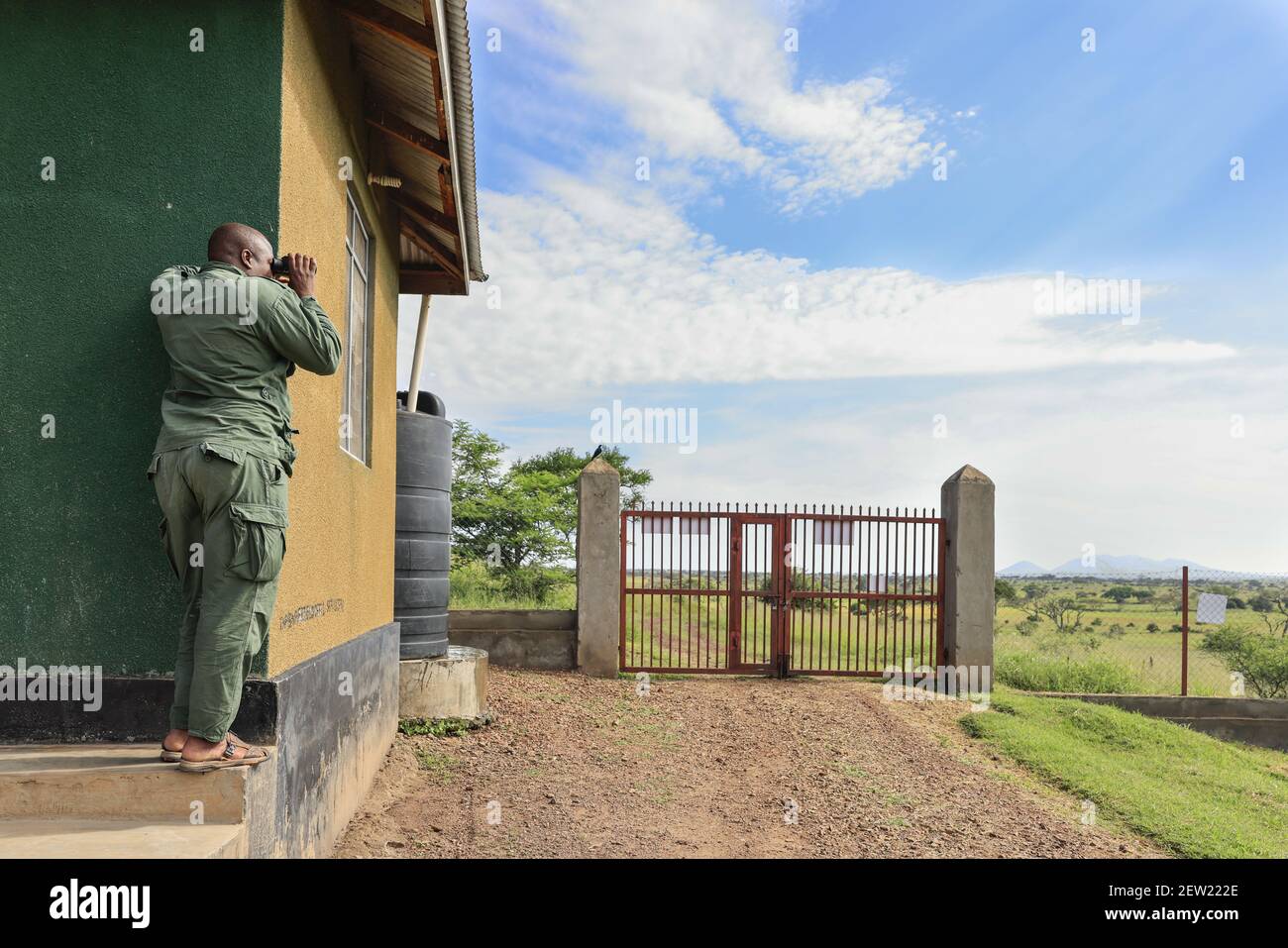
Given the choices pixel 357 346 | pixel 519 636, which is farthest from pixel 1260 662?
pixel 357 346

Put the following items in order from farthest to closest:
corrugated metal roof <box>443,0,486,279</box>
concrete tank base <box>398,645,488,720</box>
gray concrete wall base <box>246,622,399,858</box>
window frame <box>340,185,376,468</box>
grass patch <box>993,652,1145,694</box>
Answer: grass patch <box>993,652,1145,694</box>, concrete tank base <box>398,645,488,720</box>, window frame <box>340,185,376,468</box>, corrugated metal roof <box>443,0,486,279</box>, gray concrete wall base <box>246,622,399,858</box>

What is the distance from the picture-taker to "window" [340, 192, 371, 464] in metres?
5.38

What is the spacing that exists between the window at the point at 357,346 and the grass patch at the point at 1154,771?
5685 mm

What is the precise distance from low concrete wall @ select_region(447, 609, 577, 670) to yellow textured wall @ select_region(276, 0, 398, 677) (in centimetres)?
470

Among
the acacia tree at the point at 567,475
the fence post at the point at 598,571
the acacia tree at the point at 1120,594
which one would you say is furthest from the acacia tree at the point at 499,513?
the acacia tree at the point at 1120,594

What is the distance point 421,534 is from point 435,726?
61.3 inches

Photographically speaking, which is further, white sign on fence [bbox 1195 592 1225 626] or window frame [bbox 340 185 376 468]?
white sign on fence [bbox 1195 592 1225 626]

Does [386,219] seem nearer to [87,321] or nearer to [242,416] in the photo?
[87,321]

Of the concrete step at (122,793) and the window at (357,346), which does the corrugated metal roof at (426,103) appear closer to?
the window at (357,346)

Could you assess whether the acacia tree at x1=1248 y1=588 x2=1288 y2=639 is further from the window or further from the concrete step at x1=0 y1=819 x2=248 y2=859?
the concrete step at x1=0 y1=819 x2=248 y2=859

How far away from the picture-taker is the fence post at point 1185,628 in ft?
35.4

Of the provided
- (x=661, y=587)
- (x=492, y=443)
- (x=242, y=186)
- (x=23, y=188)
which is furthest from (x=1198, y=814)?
(x=492, y=443)

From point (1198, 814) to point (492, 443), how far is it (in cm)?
1879

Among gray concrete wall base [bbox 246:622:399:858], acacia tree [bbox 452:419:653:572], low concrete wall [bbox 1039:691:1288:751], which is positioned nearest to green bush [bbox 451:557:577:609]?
acacia tree [bbox 452:419:653:572]
